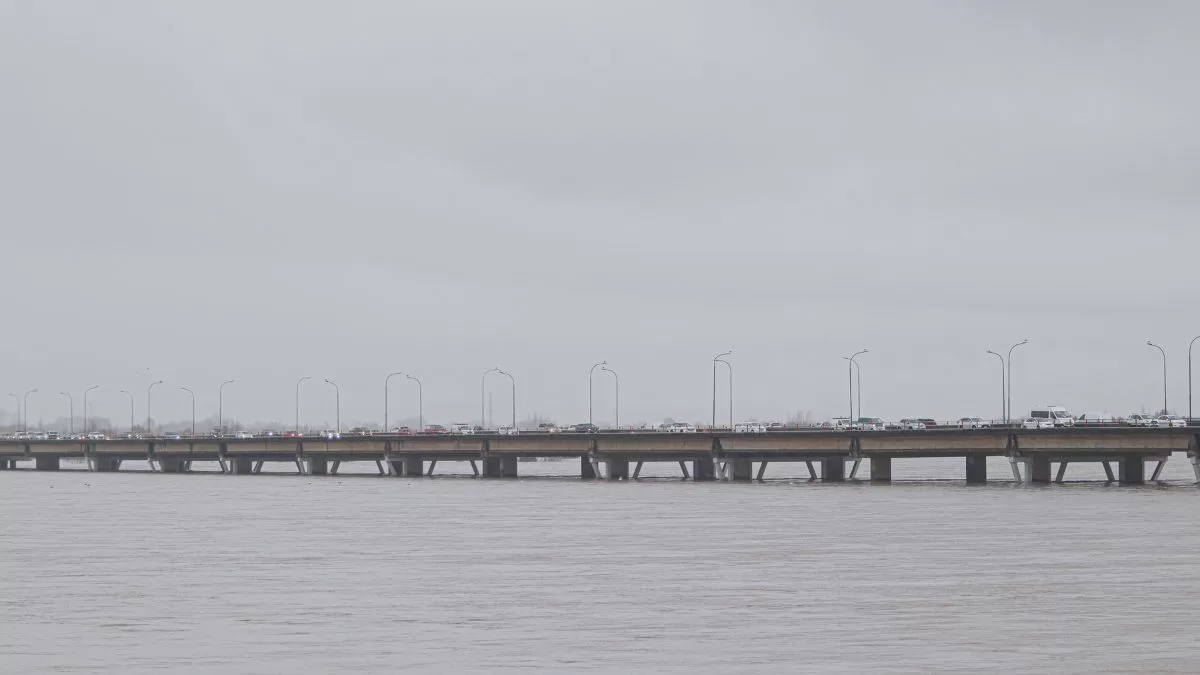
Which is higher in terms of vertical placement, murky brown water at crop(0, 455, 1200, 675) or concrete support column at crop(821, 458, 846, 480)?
murky brown water at crop(0, 455, 1200, 675)

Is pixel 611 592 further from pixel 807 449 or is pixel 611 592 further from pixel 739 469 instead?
pixel 739 469

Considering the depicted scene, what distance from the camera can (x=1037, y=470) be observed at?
140 m

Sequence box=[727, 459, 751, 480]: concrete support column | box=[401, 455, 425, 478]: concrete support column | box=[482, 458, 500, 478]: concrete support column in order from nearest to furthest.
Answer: box=[727, 459, 751, 480]: concrete support column
box=[482, 458, 500, 478]: concrete support column
box=[401, 455, 425, 478]: concrete support column

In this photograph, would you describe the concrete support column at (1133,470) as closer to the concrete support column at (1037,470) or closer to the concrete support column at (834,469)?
the concrete support column at (1037,470)

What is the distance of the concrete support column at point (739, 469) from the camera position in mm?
161125

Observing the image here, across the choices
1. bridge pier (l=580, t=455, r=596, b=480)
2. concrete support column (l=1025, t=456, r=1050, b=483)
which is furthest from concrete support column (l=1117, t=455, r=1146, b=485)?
bridge pier (l=580, t=455, r=596, b=480)

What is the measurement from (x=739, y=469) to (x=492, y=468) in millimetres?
35879

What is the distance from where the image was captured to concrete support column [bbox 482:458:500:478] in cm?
18362

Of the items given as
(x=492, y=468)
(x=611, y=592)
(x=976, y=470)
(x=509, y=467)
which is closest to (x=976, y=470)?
(x=976, y=470)

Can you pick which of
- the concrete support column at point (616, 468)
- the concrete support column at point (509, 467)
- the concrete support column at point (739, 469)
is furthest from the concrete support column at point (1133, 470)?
the concrete support column at point (509, 467)

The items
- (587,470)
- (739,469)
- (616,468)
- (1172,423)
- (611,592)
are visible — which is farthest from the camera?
(587,470)

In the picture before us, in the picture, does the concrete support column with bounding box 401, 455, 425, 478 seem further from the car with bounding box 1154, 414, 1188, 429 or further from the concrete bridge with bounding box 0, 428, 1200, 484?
the car with bounding box 1154, 414, 1188, 429

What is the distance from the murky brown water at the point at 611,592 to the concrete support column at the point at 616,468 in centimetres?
7087

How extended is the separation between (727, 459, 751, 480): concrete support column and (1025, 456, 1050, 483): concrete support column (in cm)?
3136
